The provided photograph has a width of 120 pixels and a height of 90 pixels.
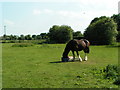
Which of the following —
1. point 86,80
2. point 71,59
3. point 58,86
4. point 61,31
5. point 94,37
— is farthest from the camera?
point 61,31

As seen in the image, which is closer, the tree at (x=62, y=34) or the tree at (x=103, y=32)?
the tree at (x=103, y=32)

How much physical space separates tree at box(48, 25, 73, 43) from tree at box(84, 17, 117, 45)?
14.4 meters

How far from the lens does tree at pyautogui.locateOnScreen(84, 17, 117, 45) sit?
4778cm

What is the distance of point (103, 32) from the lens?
161 ft

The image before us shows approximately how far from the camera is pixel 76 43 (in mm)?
16375

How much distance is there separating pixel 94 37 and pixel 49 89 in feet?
147

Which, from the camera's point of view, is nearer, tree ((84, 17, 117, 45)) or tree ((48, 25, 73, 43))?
tree ((84, 17, 117, 45))

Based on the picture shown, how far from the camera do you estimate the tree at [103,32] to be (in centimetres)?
4778

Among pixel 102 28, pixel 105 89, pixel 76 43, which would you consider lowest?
pixel 105 89

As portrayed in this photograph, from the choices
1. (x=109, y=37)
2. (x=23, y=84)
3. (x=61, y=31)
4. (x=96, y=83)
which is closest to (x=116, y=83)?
(x=96, y=83)

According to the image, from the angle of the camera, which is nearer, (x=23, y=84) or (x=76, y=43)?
(x=23, y=84)

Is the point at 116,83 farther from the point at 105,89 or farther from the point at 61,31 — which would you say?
the point at 61,31

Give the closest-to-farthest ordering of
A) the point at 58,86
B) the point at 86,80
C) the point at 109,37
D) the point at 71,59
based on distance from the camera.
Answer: the point at 58,86
the point at 86,80
the point at 71,59
the point at 109,37

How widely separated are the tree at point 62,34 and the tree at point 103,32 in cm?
1438
